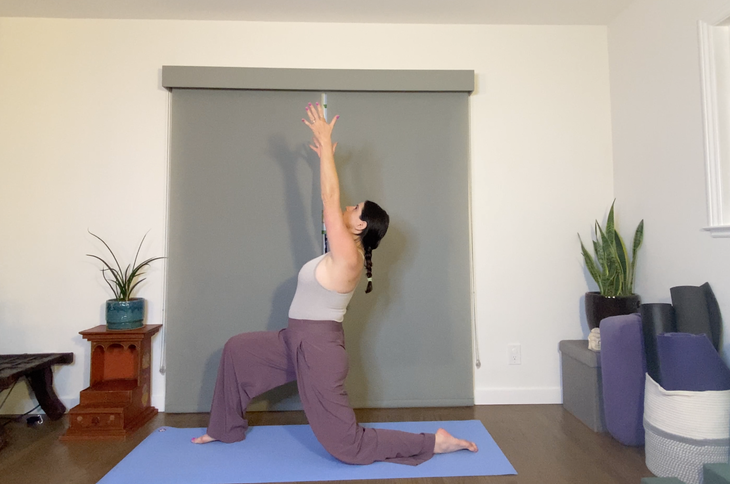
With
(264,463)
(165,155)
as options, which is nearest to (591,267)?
(264,463)

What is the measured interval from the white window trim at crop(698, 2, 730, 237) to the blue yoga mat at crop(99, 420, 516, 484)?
1.52m

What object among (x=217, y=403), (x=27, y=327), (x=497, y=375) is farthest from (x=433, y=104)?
(x=27, y=327)

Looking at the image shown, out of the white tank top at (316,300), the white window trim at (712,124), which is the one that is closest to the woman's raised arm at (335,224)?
the white tank top at (316,300)

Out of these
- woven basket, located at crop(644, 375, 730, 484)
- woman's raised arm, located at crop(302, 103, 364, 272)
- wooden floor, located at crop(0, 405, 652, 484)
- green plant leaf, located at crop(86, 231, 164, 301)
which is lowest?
wooden floor, located at crop(0, 405, 652, 484)

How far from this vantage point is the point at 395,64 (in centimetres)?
285

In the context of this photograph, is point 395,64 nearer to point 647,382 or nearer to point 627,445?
point 647,382

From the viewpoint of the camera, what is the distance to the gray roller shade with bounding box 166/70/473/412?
2.70 meters

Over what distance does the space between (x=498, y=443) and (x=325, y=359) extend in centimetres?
101

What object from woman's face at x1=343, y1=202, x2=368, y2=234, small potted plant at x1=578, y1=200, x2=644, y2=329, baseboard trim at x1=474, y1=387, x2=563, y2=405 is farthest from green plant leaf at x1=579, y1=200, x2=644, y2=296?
woman's face at x1=343, y1=202, x2=368, y2=234

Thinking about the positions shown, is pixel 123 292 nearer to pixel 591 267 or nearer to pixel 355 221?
pixel 355 221

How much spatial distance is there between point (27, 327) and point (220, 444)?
5.00 ft

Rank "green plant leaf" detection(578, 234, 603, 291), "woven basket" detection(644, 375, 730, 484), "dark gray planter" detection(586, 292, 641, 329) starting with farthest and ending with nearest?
"green plant leaf" detection(578, 234, 603, 291) → "dark gray planter" detection(586, 292, 641, 329) → "woven basket" detection(644, 375, 730, 484)

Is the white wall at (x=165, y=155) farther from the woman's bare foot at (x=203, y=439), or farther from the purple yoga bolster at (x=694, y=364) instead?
the purple yoga bolster at (x=694, y=364)

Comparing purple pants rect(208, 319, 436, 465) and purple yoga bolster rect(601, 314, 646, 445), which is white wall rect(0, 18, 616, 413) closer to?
purple yoga bolster rect(601, 314, 646, 445)
